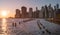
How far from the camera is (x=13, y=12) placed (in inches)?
218

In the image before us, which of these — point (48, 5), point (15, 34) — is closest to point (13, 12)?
point (15, 34)

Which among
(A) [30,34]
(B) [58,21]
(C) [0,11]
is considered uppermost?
(C) [0,11]

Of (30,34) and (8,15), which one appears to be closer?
(30,34)

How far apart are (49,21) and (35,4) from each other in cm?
70

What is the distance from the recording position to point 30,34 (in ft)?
17.1

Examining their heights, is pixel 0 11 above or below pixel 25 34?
above

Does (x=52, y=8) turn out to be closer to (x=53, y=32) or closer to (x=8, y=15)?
(x=53, y=32)

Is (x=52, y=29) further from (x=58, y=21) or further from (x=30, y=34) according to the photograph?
(x=30, y=34)

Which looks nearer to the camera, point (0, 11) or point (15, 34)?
point (15, 34)

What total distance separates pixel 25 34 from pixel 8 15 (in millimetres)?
854

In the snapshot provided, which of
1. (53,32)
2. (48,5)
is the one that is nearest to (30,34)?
(53,32)

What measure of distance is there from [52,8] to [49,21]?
440mm

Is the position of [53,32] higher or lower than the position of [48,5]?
lower

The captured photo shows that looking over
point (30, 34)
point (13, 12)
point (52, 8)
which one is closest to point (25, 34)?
point (30, 34)
